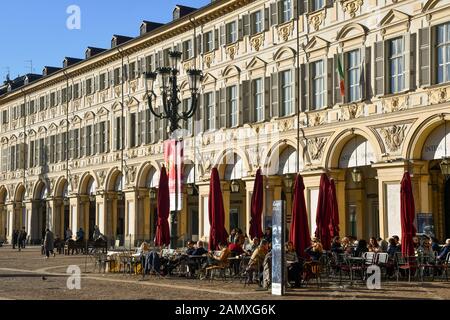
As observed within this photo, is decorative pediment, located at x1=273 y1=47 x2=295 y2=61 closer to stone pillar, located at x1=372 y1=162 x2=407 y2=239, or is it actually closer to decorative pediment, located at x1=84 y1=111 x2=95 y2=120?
stone pillar, located at x1=372 y1=162 x2=407 y2=239

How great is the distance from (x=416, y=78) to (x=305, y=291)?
39.5 feet

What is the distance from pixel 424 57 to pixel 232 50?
44.1 feet

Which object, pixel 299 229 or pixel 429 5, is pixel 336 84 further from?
pixel 299 229

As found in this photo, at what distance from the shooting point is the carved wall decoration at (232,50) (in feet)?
131

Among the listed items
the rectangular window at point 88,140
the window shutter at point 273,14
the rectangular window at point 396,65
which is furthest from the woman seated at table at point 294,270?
the rectangular window at point 88,140

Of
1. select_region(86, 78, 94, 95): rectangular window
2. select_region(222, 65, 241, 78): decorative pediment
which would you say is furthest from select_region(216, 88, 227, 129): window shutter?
select_region(86, 78, 94, 95): rectangular window

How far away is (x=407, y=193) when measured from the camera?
78.0 feet

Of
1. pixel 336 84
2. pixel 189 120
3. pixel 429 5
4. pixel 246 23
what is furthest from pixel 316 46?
pixel 189 120

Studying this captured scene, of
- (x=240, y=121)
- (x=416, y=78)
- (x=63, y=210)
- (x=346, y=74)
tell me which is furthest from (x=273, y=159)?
(x=63, y=210)

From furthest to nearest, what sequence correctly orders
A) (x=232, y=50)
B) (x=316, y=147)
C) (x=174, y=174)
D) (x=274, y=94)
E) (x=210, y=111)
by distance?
(x=210, y=111)
(x=232, y=50)
(x=274, y=94)
(x=316, y=147)
(x=174, y=174)

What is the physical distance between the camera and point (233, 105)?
4012 centimetres

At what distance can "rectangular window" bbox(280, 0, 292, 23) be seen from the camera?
36.2m

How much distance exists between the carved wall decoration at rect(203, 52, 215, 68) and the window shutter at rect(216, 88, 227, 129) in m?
2.02

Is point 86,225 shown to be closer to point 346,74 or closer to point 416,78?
point 346,74
